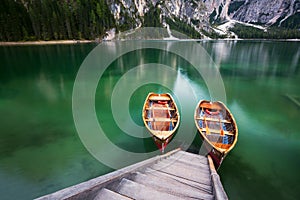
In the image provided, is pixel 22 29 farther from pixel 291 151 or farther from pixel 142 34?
pixel 291 151

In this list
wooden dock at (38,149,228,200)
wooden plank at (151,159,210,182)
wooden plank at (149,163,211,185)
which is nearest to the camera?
wooden dock at (38,149,228,200)

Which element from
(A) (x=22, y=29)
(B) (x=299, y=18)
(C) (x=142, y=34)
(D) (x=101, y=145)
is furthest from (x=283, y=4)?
(D) (x=101, y=145)

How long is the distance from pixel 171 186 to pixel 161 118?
5.95m

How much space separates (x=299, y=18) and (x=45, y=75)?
247545mm

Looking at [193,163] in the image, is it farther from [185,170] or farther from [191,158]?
[185,170]

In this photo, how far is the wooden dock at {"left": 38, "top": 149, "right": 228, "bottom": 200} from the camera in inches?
114

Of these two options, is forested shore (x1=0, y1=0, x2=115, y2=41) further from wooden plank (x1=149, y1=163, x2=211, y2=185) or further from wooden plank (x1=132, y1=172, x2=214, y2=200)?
wooden plank (x1=132, y1=172, x2=214, y2=200)

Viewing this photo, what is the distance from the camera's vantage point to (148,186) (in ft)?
12.3

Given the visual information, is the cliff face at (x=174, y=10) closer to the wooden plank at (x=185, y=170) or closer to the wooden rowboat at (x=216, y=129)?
the wooden rowboat at (x=216, y=129)

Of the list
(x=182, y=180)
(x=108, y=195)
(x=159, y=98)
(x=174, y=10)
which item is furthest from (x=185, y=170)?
(x=174, y=10)

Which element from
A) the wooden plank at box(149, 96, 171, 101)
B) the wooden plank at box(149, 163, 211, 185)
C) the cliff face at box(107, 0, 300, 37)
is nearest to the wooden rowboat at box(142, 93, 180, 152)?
the wooden plank at box(149, 96, 171, 101)

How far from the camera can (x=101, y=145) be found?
9469mm

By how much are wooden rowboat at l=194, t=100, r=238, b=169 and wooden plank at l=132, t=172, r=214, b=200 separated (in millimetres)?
3376

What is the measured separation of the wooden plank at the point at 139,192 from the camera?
323 cm
